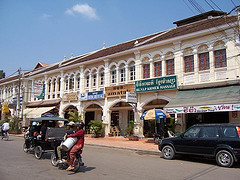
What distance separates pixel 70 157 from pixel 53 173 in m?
0.71

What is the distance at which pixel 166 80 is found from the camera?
17641 millimetres

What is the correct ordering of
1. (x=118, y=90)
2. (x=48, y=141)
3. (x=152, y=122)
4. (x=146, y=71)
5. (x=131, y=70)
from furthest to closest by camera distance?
(x=131, y=70), (x=118, y=90), (x=146, y=71), (x=152, y=122), (x=48, y=141)

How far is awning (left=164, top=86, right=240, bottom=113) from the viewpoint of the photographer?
13.0 metres

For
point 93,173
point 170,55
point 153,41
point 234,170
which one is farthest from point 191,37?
point 93,173

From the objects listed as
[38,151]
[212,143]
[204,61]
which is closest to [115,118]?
[204,61]

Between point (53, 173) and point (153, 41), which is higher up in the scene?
point (153, 41)

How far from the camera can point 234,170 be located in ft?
27.1

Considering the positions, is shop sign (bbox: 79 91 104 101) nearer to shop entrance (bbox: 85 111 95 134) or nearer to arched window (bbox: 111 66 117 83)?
arched window (bbox: 111 66 117 83)

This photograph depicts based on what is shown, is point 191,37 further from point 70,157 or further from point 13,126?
point 13,126

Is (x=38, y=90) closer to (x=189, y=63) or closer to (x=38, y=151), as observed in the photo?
(x=189, y=63)

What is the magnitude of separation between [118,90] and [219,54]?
8973 mm

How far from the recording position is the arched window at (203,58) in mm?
16438

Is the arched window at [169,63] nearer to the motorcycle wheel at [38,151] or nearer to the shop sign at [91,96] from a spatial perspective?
the shop sign at [91,96]

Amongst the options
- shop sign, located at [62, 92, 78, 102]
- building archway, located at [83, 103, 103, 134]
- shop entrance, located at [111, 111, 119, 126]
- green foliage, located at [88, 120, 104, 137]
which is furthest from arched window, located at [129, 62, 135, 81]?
shop sign, located at [62, 92, 78, 102]
